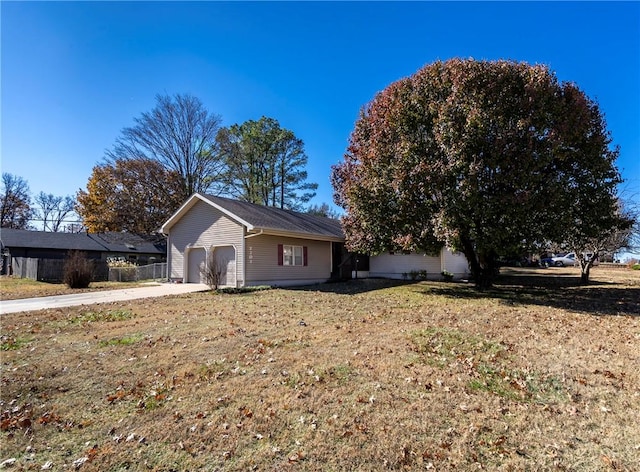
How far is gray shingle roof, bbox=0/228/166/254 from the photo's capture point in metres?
30.7

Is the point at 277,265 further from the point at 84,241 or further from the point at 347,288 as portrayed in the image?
the point at 84,241

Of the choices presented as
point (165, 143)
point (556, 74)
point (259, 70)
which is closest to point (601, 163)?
point (556, 74)

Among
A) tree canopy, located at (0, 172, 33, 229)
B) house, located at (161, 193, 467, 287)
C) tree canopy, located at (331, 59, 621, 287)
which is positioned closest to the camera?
tree canopy, located at (331, 59, 621, 287)

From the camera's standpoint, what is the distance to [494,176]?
11227mm

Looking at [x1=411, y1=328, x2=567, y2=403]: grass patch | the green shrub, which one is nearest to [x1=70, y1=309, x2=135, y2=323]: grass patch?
[x1=411, y1=328, x2=567, y2=403]: grass patch

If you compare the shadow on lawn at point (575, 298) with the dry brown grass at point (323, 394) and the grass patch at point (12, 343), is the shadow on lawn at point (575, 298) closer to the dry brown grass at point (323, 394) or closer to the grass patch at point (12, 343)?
the dry brown grass at point (323, 394)

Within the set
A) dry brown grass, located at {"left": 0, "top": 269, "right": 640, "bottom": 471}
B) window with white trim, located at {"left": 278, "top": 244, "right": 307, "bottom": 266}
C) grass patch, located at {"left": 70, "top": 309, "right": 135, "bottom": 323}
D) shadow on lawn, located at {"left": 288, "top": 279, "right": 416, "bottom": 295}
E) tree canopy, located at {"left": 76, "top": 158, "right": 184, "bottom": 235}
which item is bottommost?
dry brown grass, located at {"left": 0, "top": 269, "right": 640, "bottom": 471}

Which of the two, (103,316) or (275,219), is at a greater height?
(275,219)

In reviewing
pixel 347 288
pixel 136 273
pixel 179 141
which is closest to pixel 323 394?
pixel 347 288

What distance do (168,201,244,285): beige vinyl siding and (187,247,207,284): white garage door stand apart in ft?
0.97

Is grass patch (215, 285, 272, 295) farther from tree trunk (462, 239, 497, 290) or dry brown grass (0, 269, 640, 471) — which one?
tree trunk (462, 239, 497, 290)

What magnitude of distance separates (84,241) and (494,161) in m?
35.5

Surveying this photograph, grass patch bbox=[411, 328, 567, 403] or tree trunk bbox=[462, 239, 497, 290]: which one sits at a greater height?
tree trunk bbox=[462, 239, 497, 290]

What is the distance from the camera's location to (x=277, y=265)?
57.6 ft
